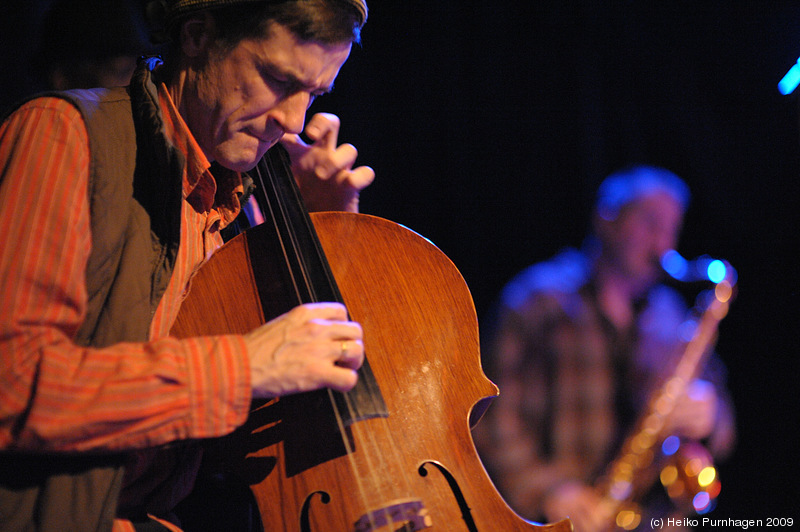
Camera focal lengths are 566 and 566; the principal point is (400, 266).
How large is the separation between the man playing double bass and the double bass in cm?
10

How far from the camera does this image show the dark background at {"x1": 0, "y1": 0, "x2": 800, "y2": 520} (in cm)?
303

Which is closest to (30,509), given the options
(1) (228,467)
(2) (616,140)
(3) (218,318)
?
(1) (228,467)

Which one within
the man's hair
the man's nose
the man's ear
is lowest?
the man's hair

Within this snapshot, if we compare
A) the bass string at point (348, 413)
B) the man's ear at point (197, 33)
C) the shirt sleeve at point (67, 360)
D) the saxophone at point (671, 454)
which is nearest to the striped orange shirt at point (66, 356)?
the shirt sleeve at point (67, 360)

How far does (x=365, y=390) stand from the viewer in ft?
3.06

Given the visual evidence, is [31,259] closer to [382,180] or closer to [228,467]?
[228,467]

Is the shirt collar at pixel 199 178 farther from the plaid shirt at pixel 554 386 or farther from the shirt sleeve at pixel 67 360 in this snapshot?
the plaid shirt at pixel 554 386

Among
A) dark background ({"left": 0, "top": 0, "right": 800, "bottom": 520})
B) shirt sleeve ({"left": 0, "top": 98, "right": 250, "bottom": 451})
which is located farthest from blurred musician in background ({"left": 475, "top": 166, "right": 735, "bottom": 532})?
shirt sleeve ({"left": 0, "top": 98, "right": 250, "bottom": 451})

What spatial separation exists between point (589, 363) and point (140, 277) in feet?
7.46

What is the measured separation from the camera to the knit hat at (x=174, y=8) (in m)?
1.06

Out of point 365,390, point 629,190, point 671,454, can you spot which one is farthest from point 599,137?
point 365,390

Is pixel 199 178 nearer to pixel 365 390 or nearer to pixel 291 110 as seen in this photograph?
pixel 291 110

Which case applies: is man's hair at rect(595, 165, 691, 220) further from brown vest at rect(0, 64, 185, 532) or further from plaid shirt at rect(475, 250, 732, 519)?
brown vest at rect(0, 64, 185, 532)

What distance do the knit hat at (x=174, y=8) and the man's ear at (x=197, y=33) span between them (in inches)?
0.8
